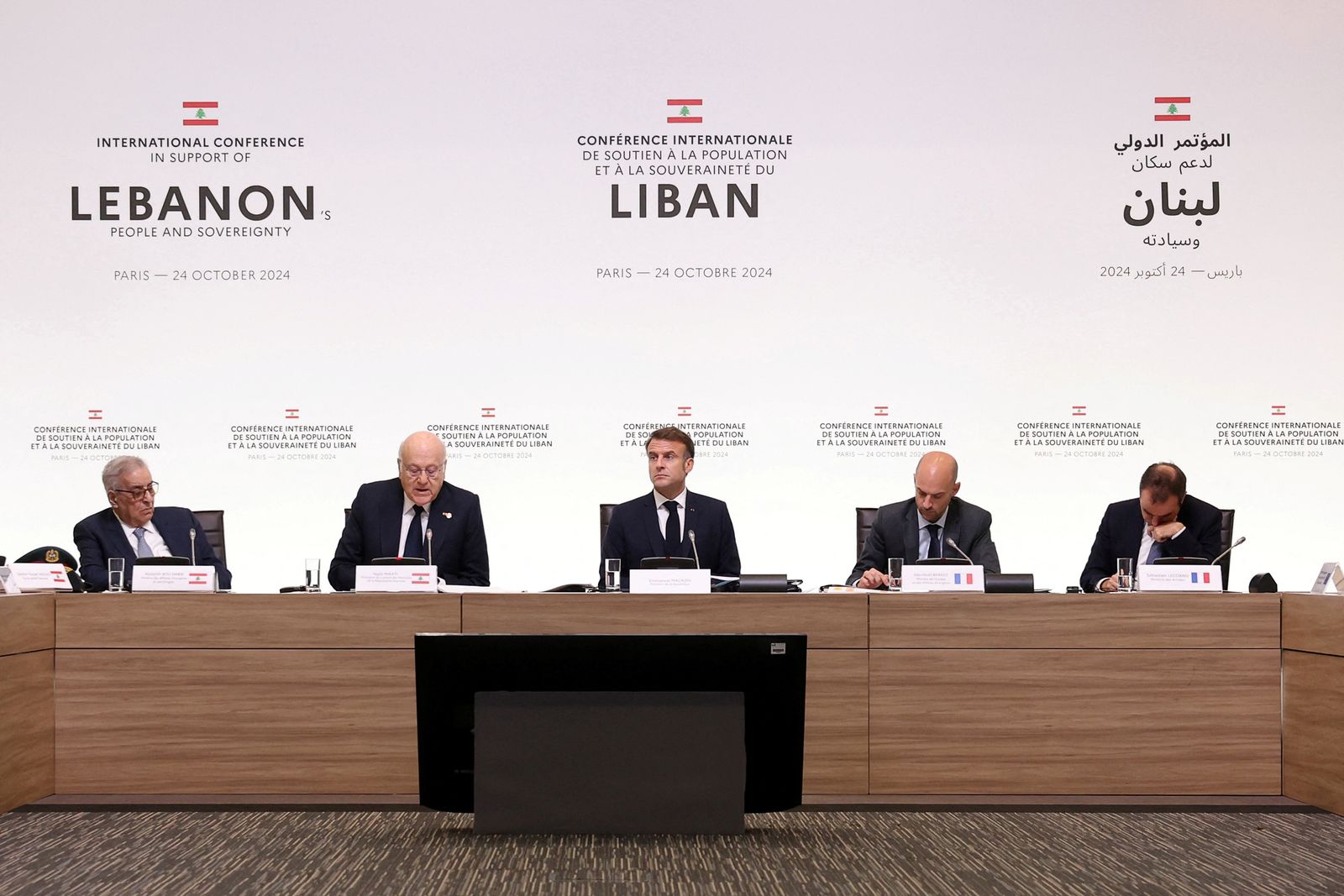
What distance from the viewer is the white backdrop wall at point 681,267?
5793 mm

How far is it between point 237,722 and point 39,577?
2.72 ft

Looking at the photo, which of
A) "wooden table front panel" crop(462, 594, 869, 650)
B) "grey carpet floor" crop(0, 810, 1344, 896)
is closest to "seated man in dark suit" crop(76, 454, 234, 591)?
"grey carpet floor" crop(0, 810, 1344, 896)

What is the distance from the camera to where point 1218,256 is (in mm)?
5801

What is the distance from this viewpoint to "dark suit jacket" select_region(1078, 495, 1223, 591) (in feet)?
15.3

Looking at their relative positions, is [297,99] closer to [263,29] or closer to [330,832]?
[263,29]

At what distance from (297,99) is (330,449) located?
1708mm

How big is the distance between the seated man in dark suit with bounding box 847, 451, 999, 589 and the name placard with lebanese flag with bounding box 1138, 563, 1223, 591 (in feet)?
2.73

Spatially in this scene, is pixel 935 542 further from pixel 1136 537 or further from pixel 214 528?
pixel 214 528

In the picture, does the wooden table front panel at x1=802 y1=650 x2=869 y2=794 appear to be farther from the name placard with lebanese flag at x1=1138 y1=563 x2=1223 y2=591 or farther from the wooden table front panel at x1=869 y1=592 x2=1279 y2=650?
the name placard with lebanese flag at x1=1138 y1=563 x2=1223 y2=591

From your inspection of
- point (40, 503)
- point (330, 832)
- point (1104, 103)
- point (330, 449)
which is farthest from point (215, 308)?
point (1104, 103)

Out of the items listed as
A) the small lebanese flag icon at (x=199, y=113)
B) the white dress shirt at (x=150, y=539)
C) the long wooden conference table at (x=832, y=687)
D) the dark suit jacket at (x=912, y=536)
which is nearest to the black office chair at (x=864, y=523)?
the dark suit jacket at (x=912, y=536)

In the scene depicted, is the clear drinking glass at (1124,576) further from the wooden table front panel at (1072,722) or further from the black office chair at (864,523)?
the black office chair at (864,523)

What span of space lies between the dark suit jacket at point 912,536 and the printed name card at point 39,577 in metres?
2.73

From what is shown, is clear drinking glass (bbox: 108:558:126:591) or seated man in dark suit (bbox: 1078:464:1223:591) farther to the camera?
seated man in dark suit (bbox: 1078:464:1223:591)
